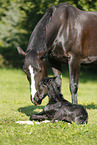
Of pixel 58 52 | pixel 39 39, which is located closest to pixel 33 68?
pixel 39 39

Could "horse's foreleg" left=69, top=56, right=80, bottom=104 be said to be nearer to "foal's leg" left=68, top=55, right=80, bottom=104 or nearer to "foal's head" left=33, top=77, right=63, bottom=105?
"foal's leg" left=68, top=55, right=80, bottom=104

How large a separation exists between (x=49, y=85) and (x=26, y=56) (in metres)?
0.84

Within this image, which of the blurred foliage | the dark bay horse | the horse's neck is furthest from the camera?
the blurred foliage

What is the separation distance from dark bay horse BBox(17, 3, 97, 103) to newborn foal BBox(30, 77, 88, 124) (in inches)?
19.6

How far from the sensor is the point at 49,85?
546cm

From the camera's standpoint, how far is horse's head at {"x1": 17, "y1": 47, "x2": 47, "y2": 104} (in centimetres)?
558

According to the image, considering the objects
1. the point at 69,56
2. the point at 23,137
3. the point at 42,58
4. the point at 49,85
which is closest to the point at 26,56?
the point at 42,58

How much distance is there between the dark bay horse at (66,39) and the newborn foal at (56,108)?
497 mm

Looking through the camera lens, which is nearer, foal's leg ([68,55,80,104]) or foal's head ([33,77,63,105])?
foal's head ([33,77,63,105])

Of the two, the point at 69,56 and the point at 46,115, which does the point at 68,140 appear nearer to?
the point at 46,115

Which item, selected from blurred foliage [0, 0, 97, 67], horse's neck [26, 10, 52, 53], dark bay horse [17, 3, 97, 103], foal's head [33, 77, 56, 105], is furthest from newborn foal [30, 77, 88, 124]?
blurred foliage [0, 0, 97, 67]

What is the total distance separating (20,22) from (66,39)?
1776 centimetres

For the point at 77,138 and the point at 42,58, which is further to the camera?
the point at 42,58

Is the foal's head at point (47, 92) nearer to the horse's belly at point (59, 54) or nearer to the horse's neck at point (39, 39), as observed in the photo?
the horse's neck at point (39, 39)
